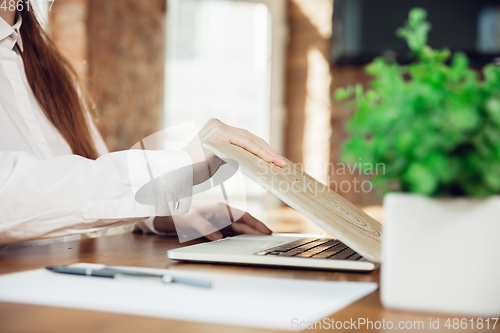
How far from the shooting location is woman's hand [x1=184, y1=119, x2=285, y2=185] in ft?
2.19

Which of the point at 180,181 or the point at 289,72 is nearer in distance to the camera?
the point at 180,181

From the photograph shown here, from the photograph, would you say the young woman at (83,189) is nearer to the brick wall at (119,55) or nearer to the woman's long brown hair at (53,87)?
the woman's long brown hair at (53,87)

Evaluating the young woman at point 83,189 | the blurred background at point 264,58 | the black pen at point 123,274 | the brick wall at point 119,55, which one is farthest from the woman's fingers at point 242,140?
the blurred background at point 264,58

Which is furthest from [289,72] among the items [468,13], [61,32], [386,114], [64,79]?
[386,114]

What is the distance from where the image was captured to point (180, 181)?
2.34 ft

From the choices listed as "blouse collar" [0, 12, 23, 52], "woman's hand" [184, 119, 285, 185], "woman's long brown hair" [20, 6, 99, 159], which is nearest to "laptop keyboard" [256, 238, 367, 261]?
"woman's hand" [184, 119, 285, 185]

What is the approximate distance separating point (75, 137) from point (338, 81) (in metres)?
2.72

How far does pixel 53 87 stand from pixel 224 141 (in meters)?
0.64

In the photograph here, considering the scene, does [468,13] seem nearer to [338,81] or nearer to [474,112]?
[338,81]

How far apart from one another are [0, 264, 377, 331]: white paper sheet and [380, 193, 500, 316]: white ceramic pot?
7 centimetres

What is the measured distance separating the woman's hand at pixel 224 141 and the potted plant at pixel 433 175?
0.31 meters

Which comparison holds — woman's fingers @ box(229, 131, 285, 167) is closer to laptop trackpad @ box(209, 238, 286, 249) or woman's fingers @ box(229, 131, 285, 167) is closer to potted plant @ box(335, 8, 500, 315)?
laptop trackpad @ box(209, 238, 286, 249)

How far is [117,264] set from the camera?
58 centimetres

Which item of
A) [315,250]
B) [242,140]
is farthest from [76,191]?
[315,250]
